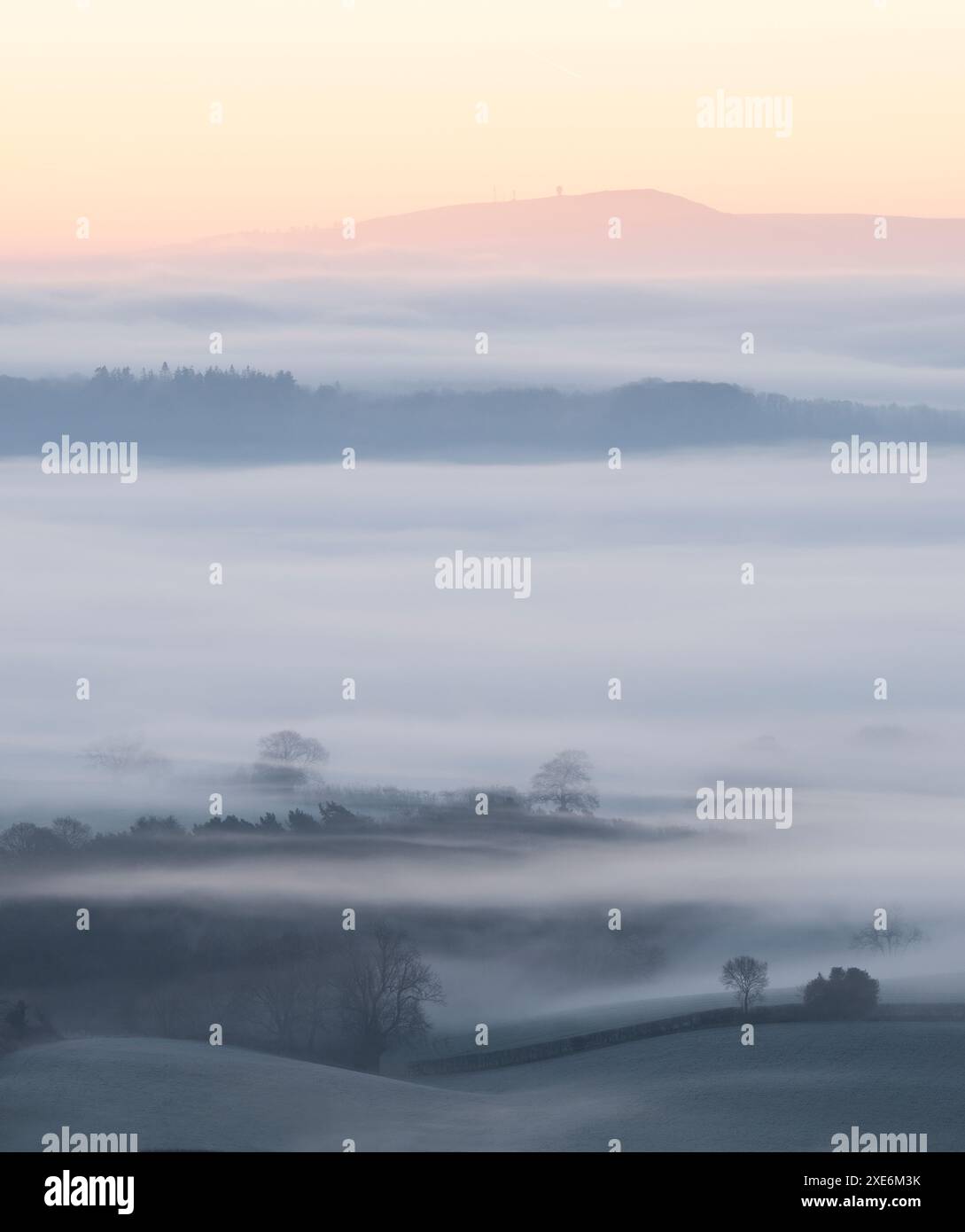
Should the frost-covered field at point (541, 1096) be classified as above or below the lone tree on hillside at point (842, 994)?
below

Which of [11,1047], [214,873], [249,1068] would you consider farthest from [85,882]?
[249,1068]

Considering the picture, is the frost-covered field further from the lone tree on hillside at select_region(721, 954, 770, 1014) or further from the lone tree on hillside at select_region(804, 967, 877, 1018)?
the lone tree on hillside at select_region(721, 954, 770, 1014)

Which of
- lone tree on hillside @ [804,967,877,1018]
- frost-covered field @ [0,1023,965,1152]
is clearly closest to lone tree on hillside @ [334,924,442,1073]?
frost-covered field @ [0,1023,965,1152]

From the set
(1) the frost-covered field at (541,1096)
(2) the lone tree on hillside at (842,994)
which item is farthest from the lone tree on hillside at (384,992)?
(2) the lone tree on hillside at (842,994)

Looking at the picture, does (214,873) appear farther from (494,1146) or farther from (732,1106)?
(732,1106)

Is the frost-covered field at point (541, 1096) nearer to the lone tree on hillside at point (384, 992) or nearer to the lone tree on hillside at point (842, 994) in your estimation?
the lone tree on hillside at point (842, 994)
